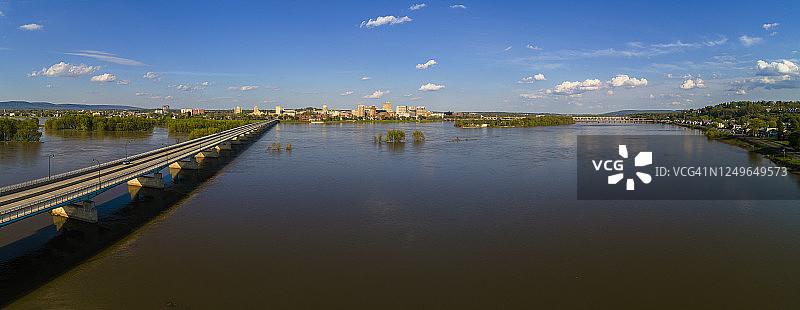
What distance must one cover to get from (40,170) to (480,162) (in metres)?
28.6

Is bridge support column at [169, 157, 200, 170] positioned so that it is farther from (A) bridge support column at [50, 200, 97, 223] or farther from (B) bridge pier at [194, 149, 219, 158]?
(A) bridge support column at [50, 200, 97, 223]

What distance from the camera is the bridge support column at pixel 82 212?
15.1 meters

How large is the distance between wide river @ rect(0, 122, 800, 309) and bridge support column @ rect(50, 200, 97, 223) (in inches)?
21.2

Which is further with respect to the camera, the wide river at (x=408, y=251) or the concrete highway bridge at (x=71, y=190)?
the concrete highway bridge at (x=71, y=190)

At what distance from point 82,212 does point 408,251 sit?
11557 mm

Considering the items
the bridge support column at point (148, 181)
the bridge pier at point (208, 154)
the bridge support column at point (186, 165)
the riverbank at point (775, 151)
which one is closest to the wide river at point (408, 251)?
the bridge support column at point (148, 181)

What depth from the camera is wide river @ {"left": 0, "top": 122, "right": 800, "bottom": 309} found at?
10.2 metres

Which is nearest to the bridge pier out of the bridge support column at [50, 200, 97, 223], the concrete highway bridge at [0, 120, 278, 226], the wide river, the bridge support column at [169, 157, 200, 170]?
the bridge support column at [169, 157, 200, 170]

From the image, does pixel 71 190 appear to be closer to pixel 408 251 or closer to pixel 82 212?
pixel 82 212

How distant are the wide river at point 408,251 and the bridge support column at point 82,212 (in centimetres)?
54

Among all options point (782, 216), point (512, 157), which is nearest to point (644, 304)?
point (782, 216)

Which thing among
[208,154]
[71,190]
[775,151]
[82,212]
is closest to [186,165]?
[208,154]

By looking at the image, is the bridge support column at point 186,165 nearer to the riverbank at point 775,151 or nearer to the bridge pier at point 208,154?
the bridge pier at point 208,154

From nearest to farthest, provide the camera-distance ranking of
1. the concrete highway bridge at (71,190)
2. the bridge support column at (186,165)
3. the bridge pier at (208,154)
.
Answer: the concrete highway bridge at (71,190), the bridge support column at (186,165), the bridge pier at (208,154)
